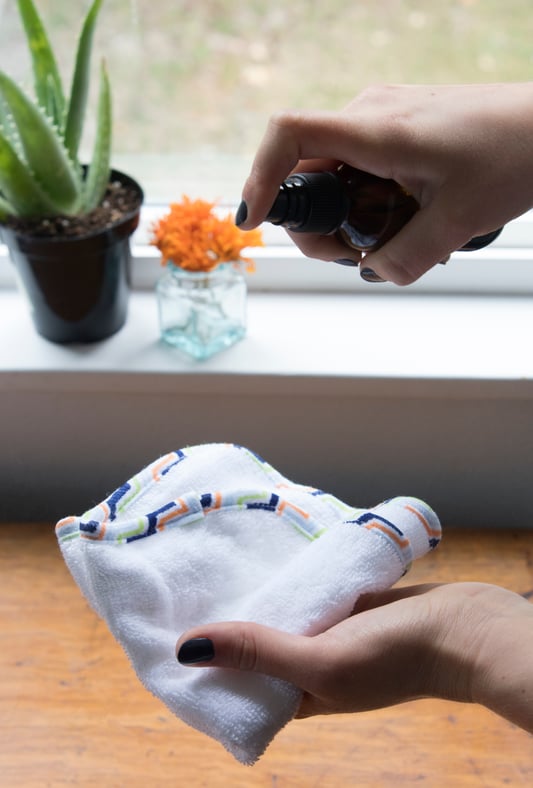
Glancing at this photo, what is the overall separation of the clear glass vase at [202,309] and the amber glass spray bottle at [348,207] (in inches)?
13.3

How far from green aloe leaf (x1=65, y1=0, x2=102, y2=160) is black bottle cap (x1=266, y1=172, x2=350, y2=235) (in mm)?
419

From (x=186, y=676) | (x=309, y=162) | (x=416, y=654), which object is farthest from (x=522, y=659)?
(x=309, y=162)

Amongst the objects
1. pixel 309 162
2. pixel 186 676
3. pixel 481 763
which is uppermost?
pixel 309 162

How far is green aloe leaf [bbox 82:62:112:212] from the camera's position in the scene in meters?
0.87

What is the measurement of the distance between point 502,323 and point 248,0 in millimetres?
517

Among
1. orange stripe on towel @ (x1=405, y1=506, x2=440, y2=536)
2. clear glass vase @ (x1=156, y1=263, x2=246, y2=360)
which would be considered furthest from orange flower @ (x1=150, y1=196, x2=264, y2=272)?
orange stripe on towel @ (x1=405, y1=506, x2=440, y2=536)

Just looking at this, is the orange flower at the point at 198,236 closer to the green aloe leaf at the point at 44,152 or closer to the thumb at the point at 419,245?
the green aloe leaf at the point at 44,152

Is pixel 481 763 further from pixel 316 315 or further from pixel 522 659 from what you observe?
pixel 316 315

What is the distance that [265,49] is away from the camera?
97 cm

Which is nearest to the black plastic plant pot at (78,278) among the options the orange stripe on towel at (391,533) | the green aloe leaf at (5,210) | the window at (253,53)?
the green aloe leaf at (5,210)

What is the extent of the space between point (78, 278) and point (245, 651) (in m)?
0.51

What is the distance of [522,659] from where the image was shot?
0.53 meters

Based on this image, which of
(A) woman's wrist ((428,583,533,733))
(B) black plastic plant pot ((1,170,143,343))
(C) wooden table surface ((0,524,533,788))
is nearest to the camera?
(A) woman's wrist ((428,583,533,733))

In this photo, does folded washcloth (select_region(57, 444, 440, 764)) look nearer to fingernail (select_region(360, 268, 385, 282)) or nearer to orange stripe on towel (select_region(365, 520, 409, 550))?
orange stripe on towel (select_region(365, 520, 409, 550))
